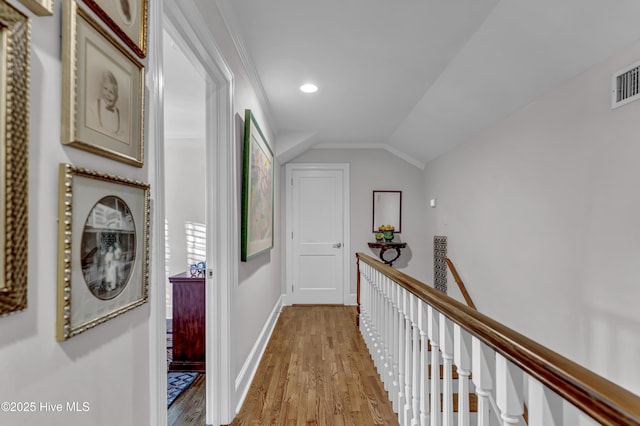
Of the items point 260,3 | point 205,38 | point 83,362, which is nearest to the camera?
point 83,362

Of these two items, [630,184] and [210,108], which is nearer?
[630,184]

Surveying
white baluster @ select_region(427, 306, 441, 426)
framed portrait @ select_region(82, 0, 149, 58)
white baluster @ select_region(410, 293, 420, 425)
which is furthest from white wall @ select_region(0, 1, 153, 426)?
white baluster @ select_region(410, 293, 420, 425)

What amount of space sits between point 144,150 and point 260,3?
1.37 m

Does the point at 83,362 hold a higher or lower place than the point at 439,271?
higher

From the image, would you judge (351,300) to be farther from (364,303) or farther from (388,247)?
(364,303)

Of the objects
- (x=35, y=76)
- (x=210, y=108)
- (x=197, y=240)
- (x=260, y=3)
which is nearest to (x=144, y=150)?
(x=35, y=76)

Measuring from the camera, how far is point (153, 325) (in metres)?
1.11

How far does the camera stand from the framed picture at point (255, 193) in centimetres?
237

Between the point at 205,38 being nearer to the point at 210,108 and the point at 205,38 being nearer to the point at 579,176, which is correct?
the point at 210,108

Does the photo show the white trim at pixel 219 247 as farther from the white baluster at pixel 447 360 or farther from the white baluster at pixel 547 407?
the white baluster at pixel 547 407

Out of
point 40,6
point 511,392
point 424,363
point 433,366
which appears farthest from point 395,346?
point 40,6

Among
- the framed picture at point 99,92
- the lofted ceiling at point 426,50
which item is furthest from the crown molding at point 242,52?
the framed picture at point 99,92

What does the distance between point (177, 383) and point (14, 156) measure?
2401 millimetres

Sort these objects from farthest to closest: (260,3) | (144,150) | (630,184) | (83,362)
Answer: (260,3)
(630,184)
(144,150)
(83,362)
